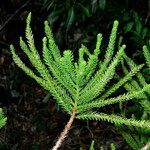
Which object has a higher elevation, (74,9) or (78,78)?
(74,9)

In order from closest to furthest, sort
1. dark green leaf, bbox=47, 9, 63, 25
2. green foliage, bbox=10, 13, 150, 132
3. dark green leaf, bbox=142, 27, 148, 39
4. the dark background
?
green foliage, bbox=10, 13, 150, 132 < dark green leaf, bbox=142, 27, 148, 39 < dark green leaf, bbox=47, 9, 63, 25 < the dark background

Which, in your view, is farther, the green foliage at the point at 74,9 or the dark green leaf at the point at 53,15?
the dark green leaf at the point at 53,15

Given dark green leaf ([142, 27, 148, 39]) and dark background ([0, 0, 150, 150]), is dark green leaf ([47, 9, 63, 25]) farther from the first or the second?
dark green leaf ([142, 27, 148, 39])

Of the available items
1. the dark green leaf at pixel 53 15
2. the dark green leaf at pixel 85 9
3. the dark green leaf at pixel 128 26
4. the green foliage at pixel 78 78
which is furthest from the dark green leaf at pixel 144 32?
the green foliage at pixel 78 78

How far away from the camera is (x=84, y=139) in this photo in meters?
5.76

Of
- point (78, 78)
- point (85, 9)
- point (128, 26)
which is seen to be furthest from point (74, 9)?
point (78, 78)

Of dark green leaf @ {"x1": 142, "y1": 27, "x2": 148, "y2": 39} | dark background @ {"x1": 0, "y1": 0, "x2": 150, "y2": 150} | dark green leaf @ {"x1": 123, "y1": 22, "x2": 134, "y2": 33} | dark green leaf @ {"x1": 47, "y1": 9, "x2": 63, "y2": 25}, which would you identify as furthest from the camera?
dark background @ {"x1": 0, "y1": 0, "x2": 150, "y2": 150}

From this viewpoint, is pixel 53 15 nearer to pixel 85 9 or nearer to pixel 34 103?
pixel 85 9

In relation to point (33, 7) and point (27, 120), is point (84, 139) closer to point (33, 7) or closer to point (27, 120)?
point (27, 120)

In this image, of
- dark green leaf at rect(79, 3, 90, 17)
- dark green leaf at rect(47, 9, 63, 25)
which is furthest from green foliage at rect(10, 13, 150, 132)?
dark green leaf at rect(47, 9, 63, 25)

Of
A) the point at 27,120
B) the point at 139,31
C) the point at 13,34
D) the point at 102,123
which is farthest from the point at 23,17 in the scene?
the point at 139,31

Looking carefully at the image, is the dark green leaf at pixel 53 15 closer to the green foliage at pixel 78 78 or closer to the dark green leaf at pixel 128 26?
the dark green leaf at pixel 128 26

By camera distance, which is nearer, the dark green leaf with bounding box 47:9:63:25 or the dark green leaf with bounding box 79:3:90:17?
the dark green leaf with bounding box 79:3:90:17

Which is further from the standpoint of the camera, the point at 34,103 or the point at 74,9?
the point at 34,103
